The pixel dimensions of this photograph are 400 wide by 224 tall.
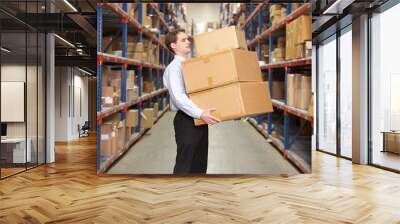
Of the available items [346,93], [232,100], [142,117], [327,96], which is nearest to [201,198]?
[232,100]

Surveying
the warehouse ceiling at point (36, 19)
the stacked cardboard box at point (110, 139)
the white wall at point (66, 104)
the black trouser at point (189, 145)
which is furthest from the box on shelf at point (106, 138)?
the white wall at point (66, 104)

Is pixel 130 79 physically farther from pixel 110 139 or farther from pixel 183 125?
pixel 183 125

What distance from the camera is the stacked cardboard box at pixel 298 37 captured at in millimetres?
5062

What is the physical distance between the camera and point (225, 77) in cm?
454

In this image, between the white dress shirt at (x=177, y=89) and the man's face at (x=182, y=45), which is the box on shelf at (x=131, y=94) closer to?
the white dress shirt at (x=177, y=89)

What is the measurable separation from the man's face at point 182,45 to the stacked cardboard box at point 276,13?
1.15 metres

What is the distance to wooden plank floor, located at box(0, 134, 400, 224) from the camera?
3.25m

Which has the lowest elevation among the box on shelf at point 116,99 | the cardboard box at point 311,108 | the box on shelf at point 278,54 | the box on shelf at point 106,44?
the cardboard box at point 311,108

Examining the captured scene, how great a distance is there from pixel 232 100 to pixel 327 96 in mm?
4300

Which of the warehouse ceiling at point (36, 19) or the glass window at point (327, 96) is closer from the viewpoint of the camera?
the warehouse ceiling at point (36, 19)

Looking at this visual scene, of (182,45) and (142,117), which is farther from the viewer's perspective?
(142,117)

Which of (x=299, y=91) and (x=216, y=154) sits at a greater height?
(x=299, y=91)

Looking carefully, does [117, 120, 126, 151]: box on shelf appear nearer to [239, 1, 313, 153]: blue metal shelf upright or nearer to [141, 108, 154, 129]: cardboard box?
[141, 108, 154, 129]: cardboard box

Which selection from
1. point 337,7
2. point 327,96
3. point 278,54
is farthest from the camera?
point 327,96
